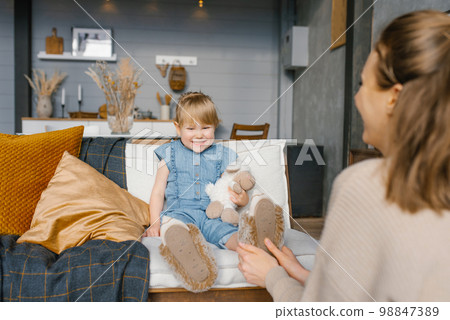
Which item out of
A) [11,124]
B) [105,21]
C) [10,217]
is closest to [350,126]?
[10,217]

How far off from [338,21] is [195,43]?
6.21 ft

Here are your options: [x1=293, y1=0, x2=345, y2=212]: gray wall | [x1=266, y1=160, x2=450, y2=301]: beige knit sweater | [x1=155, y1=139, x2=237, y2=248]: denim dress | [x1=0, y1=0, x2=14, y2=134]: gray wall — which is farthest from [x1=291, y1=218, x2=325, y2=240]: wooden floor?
[x1=0, y1=0, x2=14, y2=134]: gray wall

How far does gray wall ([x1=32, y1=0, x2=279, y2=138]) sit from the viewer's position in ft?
14.1

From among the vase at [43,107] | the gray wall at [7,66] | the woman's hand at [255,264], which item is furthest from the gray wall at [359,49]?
the gray wall at [7,66]

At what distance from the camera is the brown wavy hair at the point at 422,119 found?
0.49m

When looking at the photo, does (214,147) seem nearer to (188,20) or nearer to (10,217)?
(10,217)

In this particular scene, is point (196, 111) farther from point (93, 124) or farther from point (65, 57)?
point (65, 57)

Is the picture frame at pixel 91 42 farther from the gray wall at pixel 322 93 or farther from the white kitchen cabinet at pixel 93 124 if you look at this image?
the gray wall at pixel 322 93

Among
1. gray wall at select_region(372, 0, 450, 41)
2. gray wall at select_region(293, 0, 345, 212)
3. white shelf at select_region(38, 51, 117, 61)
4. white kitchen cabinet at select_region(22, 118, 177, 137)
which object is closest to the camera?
gray wall at select_region(372, 0, 450, 41)

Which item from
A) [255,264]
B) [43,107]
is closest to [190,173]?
[255,264]

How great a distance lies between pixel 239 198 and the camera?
1485mm

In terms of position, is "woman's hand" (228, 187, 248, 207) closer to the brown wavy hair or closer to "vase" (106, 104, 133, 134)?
the brown wavy hair

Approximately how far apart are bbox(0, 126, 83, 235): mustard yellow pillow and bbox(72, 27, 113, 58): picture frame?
308 centimetres

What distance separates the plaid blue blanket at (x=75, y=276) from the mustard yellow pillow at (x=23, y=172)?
231mm
